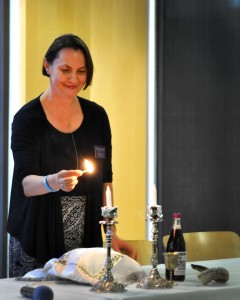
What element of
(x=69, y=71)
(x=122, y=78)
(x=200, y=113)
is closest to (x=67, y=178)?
(x=69, y=71)

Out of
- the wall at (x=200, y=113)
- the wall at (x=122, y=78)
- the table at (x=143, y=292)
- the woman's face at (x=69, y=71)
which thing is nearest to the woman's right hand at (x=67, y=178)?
the table at (x=143, y=292)

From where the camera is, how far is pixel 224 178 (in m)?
5.80

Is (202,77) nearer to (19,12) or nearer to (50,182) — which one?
(19,12)

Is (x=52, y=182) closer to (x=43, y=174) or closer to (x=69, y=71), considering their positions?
(x=43, y=174)

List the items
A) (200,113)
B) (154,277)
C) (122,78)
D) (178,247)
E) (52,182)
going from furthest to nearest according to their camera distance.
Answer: (200,113) < (122,78) < (178,247) < (52,182) < (154,277)

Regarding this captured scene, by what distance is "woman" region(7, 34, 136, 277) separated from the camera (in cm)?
313

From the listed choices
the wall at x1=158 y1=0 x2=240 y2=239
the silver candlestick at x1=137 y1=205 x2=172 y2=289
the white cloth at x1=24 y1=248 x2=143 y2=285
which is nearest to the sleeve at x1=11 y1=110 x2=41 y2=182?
the white cloth at x1=24 y1=248 x2=143 y2=285

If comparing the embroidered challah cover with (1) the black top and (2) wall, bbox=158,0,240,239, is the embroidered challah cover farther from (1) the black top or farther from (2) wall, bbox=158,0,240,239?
(2) wall, bbox=158,0,240,239

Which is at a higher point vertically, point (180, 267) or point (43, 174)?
point (43, 174)

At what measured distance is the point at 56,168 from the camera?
126 inches

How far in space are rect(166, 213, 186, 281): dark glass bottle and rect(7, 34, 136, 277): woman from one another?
25 cm

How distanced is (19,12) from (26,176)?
5.98 feet

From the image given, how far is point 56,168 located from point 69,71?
45 cm

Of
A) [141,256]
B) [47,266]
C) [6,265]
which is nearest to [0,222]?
[6,265]
